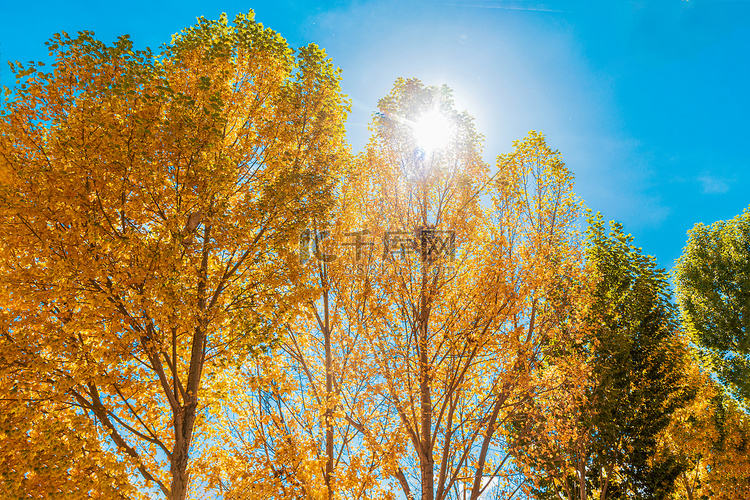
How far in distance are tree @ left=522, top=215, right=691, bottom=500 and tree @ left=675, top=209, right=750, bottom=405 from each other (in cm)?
606

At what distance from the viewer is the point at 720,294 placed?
1642 cm

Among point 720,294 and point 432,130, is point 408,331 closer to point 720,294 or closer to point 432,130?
point 432,130

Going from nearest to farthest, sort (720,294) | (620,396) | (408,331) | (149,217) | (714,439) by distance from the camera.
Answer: (149,217) < (408,331) < (620,396) < (714,439) < (720,294)

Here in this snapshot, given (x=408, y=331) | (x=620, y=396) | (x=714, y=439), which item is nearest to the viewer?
(x=408, y=331)

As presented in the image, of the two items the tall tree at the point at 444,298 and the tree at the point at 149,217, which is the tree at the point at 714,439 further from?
the tree at the point at 149,217

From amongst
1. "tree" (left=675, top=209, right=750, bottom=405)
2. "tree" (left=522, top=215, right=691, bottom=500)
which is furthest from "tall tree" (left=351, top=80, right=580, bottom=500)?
"tree" (left=675, top=209, right=750, bottom=405)

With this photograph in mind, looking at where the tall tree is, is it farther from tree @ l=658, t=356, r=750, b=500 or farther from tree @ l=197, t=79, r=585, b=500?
tree @ l=658, t=356, r=750, b=500

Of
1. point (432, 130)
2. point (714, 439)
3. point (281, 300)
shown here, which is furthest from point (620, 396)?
point (281, 300)

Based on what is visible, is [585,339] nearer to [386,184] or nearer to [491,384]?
[491,384]

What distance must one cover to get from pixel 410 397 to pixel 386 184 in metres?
4.80

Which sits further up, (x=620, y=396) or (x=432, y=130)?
(x=432, y=130)

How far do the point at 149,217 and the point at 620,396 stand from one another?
1272 centimetres

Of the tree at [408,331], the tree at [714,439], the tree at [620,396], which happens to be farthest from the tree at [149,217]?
the tree at [714,439]

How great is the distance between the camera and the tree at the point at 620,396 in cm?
1002
